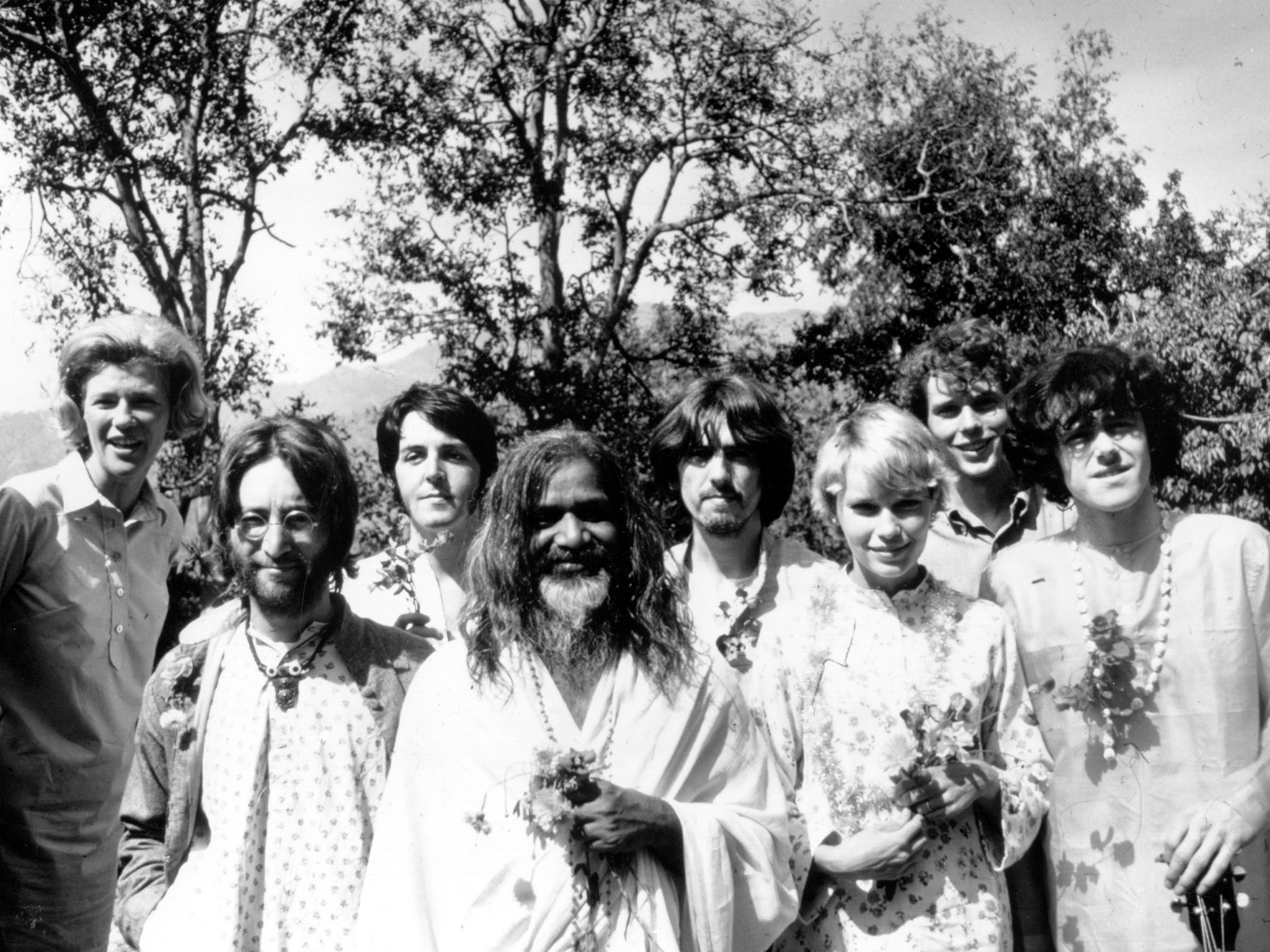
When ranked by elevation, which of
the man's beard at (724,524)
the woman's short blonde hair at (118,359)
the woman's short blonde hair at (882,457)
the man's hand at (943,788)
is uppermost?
the woman's short blonde hair at (118,359)

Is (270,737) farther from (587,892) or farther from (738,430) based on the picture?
(738,430)

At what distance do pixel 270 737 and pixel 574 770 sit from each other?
41.9 inches

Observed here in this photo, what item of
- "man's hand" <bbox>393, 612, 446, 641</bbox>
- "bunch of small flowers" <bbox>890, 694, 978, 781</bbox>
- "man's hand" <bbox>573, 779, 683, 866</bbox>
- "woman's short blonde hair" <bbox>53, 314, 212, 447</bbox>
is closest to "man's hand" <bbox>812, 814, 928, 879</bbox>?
"bunch of small flowers" <bbox>890, 694, 978, 781</bbox>

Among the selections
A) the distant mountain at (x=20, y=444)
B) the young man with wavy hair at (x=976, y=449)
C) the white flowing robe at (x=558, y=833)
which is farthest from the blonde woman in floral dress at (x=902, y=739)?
the distant mountain at (x=20, y=444)

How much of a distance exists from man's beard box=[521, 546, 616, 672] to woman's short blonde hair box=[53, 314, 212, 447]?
7.57ft

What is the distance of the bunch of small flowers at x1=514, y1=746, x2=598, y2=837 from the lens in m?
3.00

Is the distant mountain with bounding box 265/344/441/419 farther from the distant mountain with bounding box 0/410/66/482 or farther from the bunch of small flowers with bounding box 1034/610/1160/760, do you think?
the bunch of small flowers with bounding box 1034/610/1160/760

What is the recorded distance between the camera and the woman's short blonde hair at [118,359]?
15.8ft

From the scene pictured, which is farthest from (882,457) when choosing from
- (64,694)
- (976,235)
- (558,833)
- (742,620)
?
(976,235)

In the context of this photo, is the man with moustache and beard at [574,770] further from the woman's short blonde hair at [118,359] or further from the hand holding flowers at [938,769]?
the woman's short blonde hair at [118,359]

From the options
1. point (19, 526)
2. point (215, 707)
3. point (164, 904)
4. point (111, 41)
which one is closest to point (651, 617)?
point (215, 707)

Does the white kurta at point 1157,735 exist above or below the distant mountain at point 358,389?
below

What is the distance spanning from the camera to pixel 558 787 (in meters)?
3.01

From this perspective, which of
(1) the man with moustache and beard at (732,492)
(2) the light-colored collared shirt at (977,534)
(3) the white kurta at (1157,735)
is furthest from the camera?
(2) the light-colored collared shirt at (977,534)
